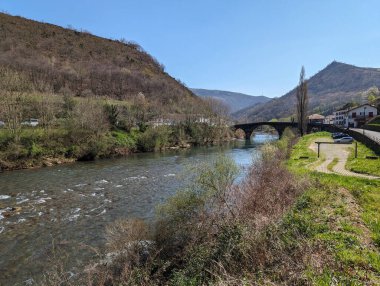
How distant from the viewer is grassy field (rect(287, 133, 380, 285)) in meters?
7.36

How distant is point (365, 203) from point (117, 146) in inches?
1902

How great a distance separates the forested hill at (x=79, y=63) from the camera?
113m

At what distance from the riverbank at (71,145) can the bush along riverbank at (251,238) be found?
108ft

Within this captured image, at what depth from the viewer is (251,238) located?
9.91 metres

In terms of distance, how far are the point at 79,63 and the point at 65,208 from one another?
13357cm

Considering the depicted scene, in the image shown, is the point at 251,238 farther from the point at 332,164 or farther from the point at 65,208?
the point at 332,164

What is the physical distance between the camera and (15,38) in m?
133

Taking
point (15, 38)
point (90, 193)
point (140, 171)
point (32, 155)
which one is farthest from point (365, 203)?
point (15, 38)

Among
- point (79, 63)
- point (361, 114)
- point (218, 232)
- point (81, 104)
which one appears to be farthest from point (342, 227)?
point (79, 63)

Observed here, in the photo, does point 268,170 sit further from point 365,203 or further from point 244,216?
point 244,216

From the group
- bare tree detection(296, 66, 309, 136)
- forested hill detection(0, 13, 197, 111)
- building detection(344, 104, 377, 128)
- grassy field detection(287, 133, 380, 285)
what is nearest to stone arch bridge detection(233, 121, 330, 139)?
building detection(344, 104, 377, 128)

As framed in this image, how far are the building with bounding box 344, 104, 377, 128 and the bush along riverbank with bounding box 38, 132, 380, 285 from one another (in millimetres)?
89867

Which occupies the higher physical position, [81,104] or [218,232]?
[81,104]

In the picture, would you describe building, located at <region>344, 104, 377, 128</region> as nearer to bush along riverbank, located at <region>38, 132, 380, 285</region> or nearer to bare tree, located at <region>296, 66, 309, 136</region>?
bare tree, located at <region>296, 66, 309, 136</region>
